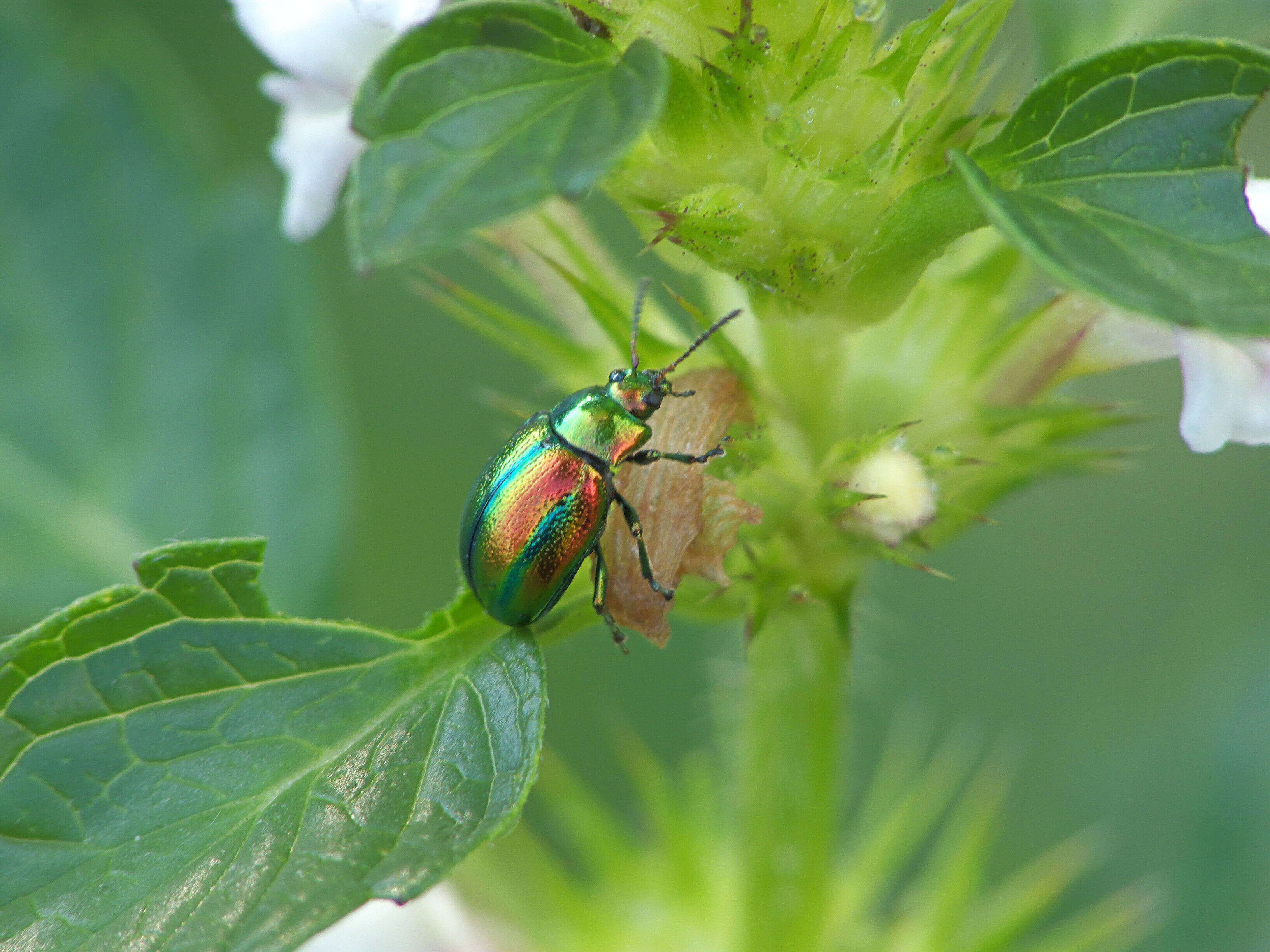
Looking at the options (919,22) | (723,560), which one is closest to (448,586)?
(723,560)

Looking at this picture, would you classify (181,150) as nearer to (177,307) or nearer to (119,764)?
(177,307)

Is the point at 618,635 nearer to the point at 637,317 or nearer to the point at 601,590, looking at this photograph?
the point at 601,590

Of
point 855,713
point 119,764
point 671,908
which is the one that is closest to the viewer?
point 119,764

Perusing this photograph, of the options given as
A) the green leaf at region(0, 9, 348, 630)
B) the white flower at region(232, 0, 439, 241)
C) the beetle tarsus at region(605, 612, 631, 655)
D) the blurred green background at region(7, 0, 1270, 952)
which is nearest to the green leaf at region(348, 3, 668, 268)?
the white flower at region(232, 0, 439, 241)

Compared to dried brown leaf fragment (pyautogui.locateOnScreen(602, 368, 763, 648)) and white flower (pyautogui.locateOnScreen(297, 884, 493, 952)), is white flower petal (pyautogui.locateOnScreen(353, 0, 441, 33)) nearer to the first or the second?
dried brown leaf fragment (pyautogui.locateOnScreen(602, 368, 763, 648))

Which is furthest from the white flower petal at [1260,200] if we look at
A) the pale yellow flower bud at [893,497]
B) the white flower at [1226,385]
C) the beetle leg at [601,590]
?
the beetle leg at [601,590]

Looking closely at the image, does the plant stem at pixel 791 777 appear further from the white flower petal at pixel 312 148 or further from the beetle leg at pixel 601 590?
the white flower petal at pixel 312 148
